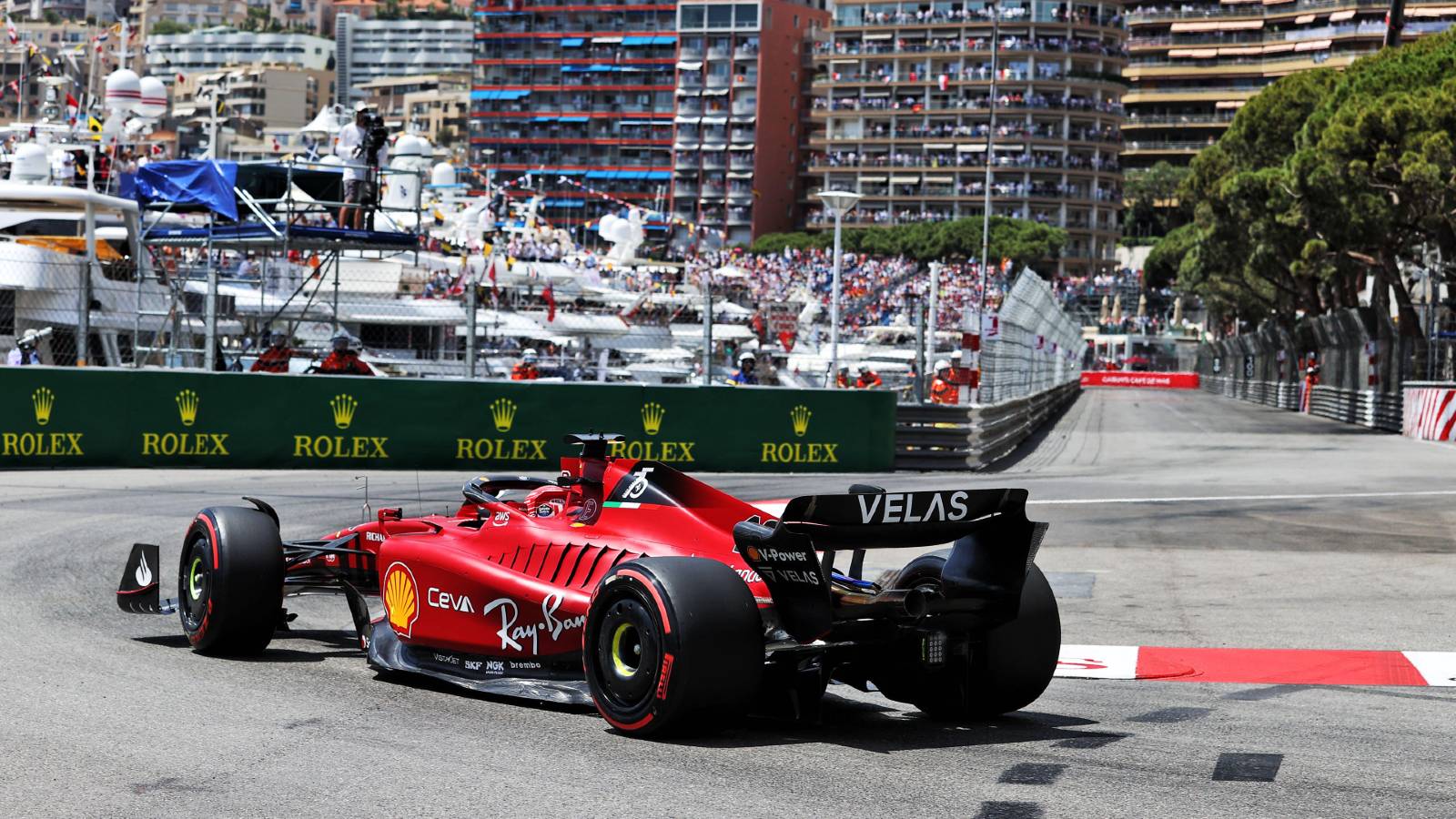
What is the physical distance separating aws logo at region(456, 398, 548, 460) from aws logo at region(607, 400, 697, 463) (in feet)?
3.32

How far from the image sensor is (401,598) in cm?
779

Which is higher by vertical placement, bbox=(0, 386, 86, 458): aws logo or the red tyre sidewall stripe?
the red tyre sidewall stripe

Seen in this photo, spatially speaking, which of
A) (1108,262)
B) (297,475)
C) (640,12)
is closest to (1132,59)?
(1108,262)

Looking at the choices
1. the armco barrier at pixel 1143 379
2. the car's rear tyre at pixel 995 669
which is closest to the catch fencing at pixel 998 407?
the car's rear tyre at pixel 995 669

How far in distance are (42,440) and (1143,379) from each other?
90.2 meters

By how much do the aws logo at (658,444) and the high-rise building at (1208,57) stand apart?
119 m

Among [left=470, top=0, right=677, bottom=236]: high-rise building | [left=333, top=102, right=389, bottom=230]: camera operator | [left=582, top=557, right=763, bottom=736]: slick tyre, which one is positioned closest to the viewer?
[left=582, top=557, right=763, bottom=736]: slick tyre

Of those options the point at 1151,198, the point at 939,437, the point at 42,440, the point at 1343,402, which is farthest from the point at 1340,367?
the point at 1151,198

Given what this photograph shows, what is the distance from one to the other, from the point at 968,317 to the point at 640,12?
11716 cm

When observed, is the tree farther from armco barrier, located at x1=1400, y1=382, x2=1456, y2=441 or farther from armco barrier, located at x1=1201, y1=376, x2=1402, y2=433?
armco barrier, located at x1=1400, y1=382, x2=1456, y2=441

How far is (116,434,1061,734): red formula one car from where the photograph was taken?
6262mm

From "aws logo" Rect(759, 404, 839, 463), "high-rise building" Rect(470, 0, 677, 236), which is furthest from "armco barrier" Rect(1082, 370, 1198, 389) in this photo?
"aws logo" Rect(759, 404, 839, 463)

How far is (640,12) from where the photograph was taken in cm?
13925

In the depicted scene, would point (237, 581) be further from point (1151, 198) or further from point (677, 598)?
point (1151, 198)
